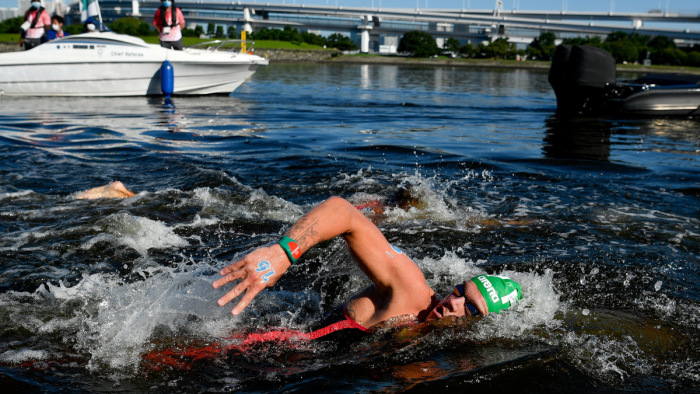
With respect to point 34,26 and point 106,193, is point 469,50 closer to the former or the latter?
point 34,26

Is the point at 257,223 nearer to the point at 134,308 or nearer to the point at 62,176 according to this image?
the point at 134,308

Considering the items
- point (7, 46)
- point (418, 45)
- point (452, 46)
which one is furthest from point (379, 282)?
point (452, 46)

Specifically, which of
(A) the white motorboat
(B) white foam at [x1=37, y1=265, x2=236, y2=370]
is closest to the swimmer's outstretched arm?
(B) white foam at [x1=37, y1=265, x2=236, y2=370]

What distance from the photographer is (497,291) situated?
4.10 meters

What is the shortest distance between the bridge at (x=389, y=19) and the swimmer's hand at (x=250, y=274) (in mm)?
121722

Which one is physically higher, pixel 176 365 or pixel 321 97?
pixel 321 97

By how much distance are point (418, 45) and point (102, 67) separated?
86535 millimetres

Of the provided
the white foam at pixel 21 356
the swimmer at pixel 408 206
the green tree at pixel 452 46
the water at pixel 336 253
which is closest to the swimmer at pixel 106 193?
the water at pixel 336 253

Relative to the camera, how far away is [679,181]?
33.0 ft

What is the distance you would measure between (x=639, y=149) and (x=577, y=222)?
695 centimetres

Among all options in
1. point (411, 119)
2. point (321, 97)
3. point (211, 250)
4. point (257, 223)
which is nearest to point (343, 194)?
point (257, 223)

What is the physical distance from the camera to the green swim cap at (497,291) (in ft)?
13.3

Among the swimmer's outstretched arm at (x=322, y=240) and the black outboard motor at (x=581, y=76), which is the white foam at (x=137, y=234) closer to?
the swimmer's outstretched arm at (x=322, y=240)

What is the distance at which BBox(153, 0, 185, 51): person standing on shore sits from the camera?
20.4 metres
